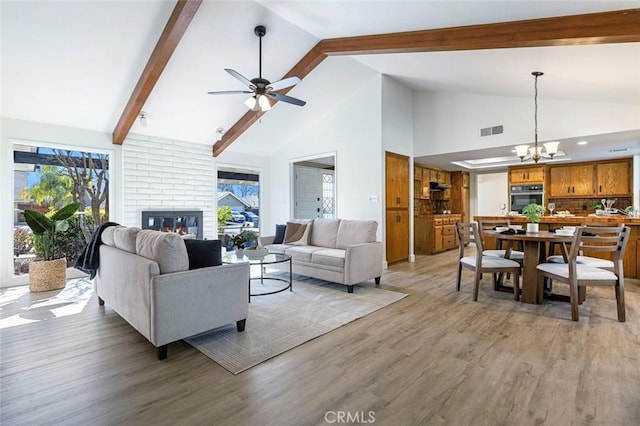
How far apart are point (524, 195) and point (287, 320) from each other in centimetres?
740

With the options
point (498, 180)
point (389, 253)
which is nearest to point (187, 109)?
point (389, 253)

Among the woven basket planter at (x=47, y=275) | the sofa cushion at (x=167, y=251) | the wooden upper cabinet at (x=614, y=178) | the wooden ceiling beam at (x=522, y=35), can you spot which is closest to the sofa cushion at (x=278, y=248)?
the sofa cushion at (x=167, y=251)

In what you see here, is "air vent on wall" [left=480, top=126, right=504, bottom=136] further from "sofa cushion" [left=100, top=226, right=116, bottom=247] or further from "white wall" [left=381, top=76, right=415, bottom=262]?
"sofa cushion" [left=100, top=226, right=116, bottom=247]

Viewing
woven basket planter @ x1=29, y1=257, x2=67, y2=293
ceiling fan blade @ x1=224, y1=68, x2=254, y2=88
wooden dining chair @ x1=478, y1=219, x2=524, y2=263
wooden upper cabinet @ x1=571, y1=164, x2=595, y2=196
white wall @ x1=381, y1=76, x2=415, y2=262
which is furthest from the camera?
wooden upper cabinet @ x1=571, y1=164, x2=595, y2=196

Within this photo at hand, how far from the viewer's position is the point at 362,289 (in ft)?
13.9

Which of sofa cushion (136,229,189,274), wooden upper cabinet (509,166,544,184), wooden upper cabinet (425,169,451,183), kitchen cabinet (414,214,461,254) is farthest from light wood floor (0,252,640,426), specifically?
wooden upper cabinet (509,166,544,184)

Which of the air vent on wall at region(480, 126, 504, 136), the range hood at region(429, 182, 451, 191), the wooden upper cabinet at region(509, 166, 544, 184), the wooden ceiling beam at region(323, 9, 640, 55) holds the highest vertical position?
the wooden ceiling beam at region(323, 9, 640, 55)

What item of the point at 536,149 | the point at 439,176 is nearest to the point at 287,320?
the point at 536,149

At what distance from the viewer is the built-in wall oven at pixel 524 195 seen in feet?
25.0

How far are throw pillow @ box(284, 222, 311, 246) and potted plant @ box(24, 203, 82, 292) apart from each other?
315cm

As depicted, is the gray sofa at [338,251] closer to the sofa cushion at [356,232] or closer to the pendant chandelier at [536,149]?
the sofa cushion at [356,232]

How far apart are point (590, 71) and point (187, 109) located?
5606 millimetres

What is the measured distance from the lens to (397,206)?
19.9 feet

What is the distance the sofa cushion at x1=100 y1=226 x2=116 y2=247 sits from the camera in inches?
128
